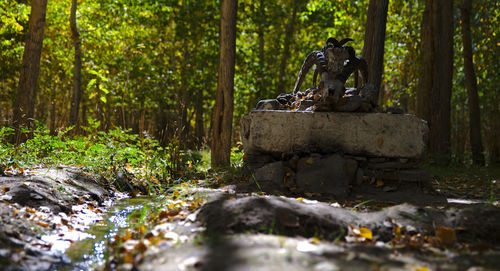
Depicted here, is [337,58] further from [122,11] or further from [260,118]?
[122,11]

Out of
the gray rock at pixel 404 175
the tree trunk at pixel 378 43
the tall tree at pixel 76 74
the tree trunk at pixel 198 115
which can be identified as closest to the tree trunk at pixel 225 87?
the tree trunk at pixel 378 43

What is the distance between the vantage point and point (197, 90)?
795 inches

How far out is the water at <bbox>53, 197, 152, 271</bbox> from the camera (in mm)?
2953

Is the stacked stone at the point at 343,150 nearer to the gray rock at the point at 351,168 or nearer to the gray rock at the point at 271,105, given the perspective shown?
the gray rock at the point at 351,168

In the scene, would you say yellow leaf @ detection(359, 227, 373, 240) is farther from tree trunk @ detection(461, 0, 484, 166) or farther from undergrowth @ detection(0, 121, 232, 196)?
tree trunk @ detection(461, 0, 484, 166)

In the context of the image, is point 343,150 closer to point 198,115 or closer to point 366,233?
point 366,233

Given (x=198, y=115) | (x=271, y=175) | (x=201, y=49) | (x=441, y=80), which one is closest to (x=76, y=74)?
(x=201, y=49)

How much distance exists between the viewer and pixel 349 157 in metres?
5.42

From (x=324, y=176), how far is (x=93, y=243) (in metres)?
2.87

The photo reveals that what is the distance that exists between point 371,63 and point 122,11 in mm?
9906

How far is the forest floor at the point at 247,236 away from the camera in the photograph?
2.34 metres

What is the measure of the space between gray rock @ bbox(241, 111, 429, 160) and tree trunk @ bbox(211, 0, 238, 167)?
10.5 feet

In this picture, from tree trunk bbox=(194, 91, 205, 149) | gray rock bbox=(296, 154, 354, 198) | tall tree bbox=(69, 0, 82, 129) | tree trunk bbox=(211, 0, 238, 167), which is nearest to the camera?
gray rock bbox=(296, 154, 354, 198)

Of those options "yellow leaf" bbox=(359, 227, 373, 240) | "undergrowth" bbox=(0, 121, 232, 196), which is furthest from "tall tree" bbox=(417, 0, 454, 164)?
"yellow leaf" bbox=(359, 227, 373, 240)
